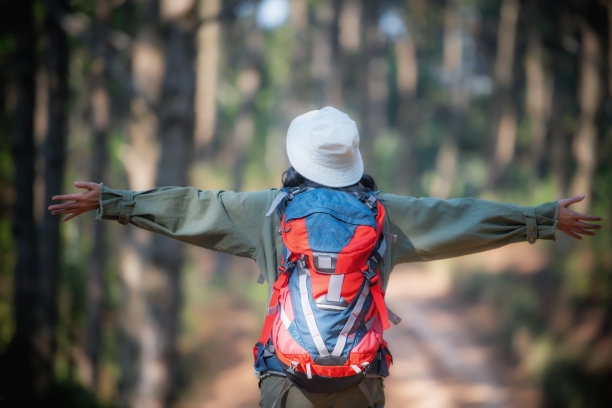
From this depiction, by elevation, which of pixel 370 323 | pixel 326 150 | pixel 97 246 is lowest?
pixel 97 246

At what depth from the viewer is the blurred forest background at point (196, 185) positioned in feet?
25.6

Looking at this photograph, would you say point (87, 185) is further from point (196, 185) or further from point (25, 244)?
point (196, 185)

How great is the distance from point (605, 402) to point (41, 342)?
8473 mm

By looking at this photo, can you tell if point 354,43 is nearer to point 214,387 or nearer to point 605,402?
point 214,387

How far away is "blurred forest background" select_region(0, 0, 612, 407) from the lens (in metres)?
7.79

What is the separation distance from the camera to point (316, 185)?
119 inches

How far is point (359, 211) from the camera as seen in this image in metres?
2.85

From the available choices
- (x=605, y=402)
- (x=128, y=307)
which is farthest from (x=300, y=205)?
(x=605, y=402)

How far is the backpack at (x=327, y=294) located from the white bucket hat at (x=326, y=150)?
0.14m

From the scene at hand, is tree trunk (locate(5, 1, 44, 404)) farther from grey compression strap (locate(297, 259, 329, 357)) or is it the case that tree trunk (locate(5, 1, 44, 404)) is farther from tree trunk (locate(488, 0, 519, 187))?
tree trunk (locate(488, 0, 519, 187))

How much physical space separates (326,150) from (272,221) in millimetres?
418

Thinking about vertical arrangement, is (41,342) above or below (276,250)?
below

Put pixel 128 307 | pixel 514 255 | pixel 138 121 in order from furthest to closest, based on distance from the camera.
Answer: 1. pixel 514 255
2. pixel 128 307
3. pixel 138 121

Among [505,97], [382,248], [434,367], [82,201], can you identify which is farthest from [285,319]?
[505,97]
